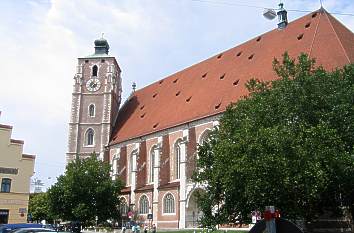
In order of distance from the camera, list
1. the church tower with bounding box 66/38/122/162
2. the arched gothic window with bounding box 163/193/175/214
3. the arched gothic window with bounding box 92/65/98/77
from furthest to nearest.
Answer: the arched gothic window with bounding box 92/65/98/77, the church tower with bounding box 66/38/122/162, the arched gothic window with bounding box 163/193/175/214

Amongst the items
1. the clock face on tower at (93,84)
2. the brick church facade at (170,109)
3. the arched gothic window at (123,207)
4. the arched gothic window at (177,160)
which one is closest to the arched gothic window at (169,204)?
the brick church facade at (170,109)

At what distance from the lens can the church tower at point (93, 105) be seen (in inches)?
2077

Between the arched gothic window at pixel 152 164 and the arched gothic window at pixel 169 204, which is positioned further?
the arched gothic window at pixel 152 164

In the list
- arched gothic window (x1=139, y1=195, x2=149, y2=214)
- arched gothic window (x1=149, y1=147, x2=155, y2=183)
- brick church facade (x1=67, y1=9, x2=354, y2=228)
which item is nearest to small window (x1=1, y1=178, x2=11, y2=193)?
brick church facade (x1=67, y1=9, x2=354, y2=228)

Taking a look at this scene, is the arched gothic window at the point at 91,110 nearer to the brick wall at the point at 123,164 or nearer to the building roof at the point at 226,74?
the building roof at the point at 226,74

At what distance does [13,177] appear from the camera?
3484cm

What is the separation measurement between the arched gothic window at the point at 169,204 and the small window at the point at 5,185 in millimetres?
13602

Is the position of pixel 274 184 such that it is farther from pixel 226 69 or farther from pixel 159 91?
pixel 159 91

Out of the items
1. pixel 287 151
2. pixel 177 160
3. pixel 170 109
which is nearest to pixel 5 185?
pixel 177 160

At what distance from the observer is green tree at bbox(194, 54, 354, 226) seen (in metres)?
18.7

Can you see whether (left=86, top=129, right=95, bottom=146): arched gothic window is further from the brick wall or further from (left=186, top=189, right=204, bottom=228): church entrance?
(left=186, top=189, right=204, bottom=228): church entrance

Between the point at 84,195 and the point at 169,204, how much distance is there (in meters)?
7.66

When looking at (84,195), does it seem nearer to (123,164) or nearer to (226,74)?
(123,164)

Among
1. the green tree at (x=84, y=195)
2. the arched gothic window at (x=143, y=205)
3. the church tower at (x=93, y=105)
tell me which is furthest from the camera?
the church tower at (x=93, y=105)
